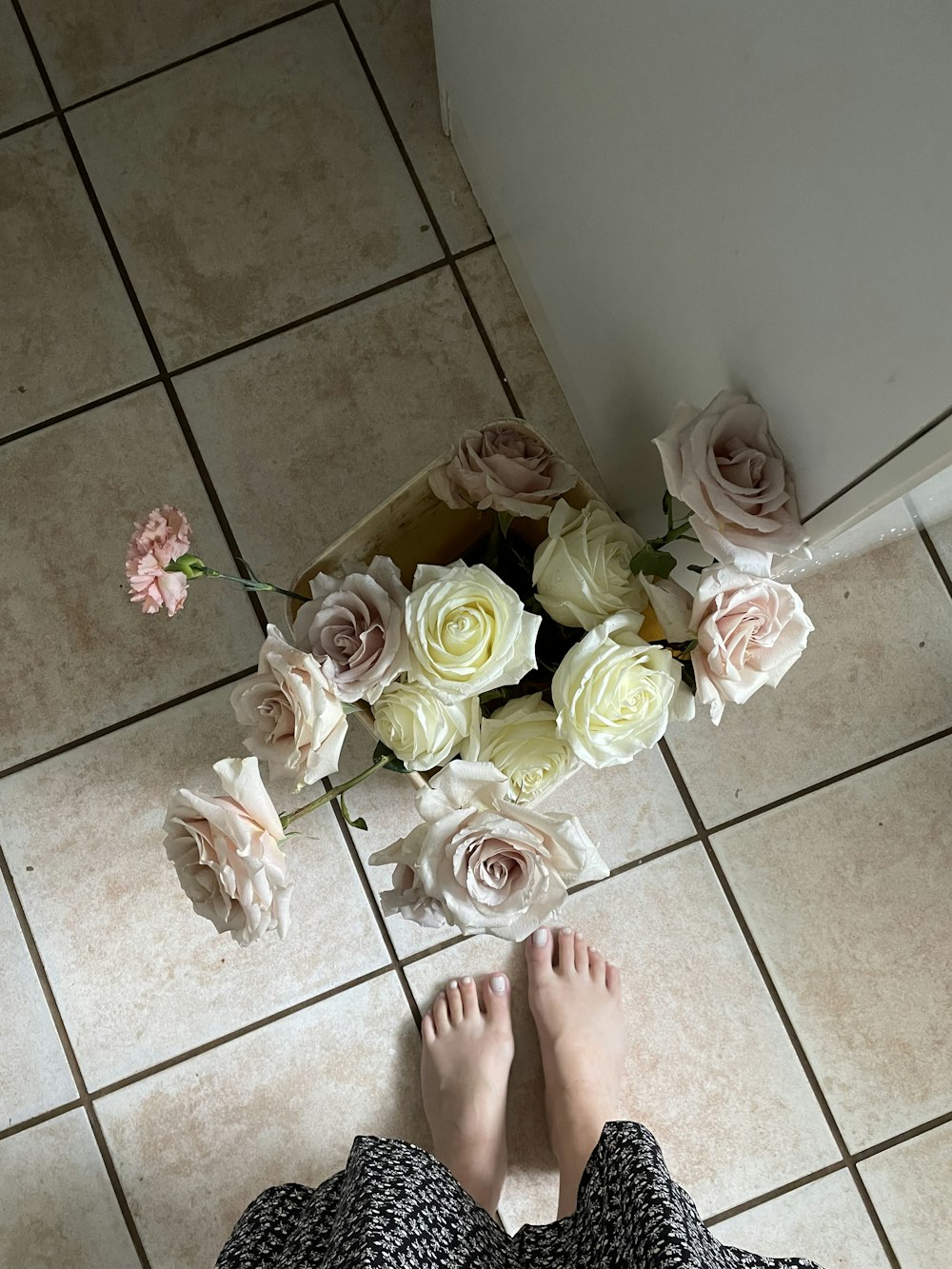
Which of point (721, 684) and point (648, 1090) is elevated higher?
point (721, 684)

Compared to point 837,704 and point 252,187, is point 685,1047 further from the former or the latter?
point 252,187

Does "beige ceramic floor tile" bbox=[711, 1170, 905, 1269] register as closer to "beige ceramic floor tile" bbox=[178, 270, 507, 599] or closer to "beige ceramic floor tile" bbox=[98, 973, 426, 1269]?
"beige ceramic floor tile" bbox=[98, 973, 426, 1269]

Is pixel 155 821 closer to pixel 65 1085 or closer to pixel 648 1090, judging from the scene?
pixel 65 1085

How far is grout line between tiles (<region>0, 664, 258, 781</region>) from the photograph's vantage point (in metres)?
1.10

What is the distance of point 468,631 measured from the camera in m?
0.64

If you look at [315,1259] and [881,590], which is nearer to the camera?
[315,1259]

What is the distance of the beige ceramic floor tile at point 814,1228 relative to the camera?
1018mm

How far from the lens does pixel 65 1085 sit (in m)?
1.05

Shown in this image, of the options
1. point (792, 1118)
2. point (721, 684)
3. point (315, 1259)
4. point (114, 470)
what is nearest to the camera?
point (721, 684)

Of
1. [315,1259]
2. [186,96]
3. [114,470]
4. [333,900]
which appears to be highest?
[186,96]

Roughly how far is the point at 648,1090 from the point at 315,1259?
15.9 inches

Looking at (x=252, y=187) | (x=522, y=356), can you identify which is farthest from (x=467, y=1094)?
(x=252, y=187)

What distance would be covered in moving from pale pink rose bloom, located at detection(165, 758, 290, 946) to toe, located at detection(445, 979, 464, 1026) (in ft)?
1.46

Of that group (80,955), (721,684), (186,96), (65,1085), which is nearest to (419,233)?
(186,96)
